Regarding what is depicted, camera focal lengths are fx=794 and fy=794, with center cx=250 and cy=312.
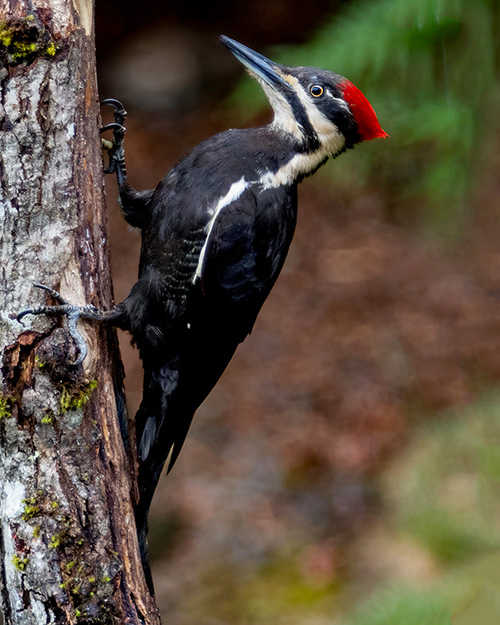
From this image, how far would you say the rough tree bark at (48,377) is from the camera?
2096 millimetres

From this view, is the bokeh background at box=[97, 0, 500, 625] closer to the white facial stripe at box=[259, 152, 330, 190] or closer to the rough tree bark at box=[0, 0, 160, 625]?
the white facial stripe at box=[259, 152, 330, 190]

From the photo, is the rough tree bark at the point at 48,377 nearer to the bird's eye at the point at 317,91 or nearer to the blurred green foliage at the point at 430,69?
the bird's eye at the point at 317,91

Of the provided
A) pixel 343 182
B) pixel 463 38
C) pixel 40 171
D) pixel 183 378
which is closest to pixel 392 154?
pixel 343 182

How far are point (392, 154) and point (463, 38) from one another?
30.1 inches

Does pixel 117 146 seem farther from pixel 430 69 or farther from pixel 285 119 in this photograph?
pixel 430 69

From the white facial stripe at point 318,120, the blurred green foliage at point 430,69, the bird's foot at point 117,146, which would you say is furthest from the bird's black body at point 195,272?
the blurred green foliage at point 430,69

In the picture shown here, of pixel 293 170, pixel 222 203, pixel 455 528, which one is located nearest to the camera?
pixel 222 203

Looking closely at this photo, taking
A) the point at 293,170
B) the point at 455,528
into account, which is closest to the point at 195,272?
the point at 293,170

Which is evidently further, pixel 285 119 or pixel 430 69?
pixel 430 69

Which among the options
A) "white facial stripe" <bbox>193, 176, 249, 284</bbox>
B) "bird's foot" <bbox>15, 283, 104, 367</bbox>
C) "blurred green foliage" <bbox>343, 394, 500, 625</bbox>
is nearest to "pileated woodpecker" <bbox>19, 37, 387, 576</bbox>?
"white facial stripe" <bbox>193, 176, 249, 284</bbox>

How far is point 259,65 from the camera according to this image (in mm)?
2861

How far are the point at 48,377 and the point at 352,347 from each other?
4.19 m

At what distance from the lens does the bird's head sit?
2.81 metres

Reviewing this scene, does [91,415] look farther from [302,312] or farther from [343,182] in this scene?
[302,312]
